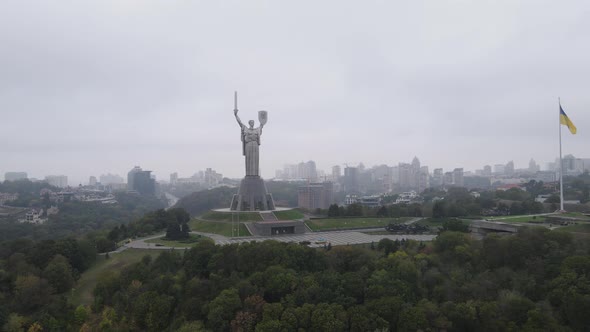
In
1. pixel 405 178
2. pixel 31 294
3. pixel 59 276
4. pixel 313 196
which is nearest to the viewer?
pixel 31 294

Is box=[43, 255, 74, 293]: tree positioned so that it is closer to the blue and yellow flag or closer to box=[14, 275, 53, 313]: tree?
box=[14, 275, 53, 313]: tree

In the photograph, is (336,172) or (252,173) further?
(336,172)

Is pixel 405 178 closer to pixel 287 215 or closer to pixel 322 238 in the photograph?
pixel 287 215

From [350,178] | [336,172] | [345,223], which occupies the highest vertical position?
[336,172]

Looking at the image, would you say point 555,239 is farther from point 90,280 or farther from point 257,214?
point 90,280

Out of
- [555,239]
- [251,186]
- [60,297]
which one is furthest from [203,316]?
[251,186]

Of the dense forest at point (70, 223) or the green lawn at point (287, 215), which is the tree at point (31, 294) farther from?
the green lawn at point (287, 215)

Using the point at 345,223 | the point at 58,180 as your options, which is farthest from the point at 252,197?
the point at 58,180

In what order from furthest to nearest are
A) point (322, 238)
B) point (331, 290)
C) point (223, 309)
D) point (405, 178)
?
point (405, 178), point (322, 238), point (331, 290), point (223, 309)
